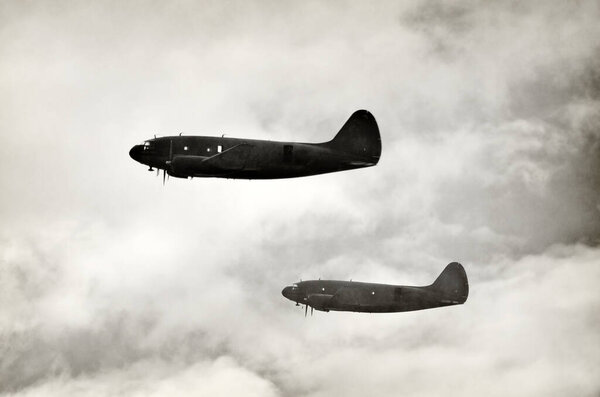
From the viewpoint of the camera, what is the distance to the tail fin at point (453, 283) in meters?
130

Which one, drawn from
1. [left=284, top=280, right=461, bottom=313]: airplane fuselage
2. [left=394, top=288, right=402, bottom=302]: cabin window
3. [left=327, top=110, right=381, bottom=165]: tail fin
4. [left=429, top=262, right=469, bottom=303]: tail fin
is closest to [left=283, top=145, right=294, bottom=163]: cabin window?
[left=327, top=110, right=381, bottom=165]: tail fin

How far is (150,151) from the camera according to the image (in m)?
86.8

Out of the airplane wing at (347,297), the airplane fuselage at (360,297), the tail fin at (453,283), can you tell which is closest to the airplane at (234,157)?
the airplane wing at (347,297)

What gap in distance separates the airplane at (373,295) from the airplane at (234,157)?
32.9 m

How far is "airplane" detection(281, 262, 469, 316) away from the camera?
118688 millimetres

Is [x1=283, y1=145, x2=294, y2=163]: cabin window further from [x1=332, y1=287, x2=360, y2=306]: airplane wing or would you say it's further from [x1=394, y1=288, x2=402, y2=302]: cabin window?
[x1=394, y1=288, x2=402, y2=302]: cabin window

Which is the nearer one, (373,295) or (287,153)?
(287,153)

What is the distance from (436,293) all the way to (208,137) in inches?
2167

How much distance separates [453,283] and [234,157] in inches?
2247

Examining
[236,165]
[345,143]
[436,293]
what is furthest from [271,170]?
[436,293]

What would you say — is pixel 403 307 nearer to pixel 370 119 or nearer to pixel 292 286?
pixel 292 286

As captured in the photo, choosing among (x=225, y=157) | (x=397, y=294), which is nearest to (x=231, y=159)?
(x=225, y=157)

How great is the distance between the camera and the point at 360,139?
302 ft

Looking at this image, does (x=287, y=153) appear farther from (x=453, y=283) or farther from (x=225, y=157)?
(x=453, y=283)
